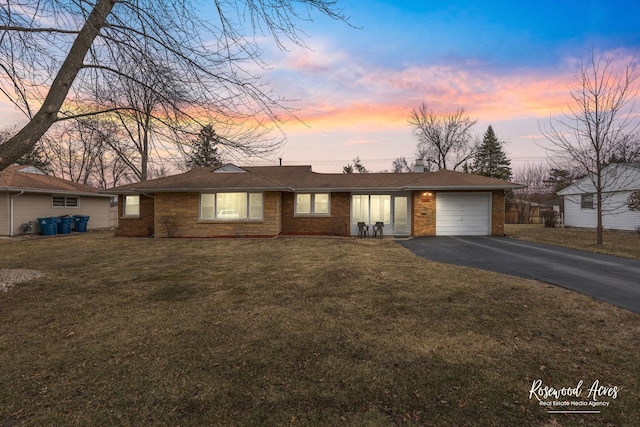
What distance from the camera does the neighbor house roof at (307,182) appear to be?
44.1 feet

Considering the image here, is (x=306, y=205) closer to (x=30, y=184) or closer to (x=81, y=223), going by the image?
(x=81, y=223)

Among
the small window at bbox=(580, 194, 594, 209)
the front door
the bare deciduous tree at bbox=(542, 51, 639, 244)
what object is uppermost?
the bare deciduous tree at bbox=(542, 51, 639, 244)

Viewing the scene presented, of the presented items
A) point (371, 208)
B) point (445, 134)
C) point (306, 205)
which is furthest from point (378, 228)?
point (445, 134)

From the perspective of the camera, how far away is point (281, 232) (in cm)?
1517

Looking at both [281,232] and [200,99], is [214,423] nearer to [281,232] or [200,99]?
Result: [200,99]

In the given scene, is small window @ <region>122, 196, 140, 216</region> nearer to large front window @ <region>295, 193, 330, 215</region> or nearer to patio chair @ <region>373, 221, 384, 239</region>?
large front window @ <region>295, 193, 330, 215</region>

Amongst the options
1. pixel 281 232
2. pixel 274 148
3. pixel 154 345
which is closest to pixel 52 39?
pixel 274 148

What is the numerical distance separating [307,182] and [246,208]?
3687mm

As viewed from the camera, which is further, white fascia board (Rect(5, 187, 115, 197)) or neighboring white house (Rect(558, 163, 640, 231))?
neighboring white house (Rect(558, 163, 640, 231))

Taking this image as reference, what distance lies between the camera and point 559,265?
7.38 m

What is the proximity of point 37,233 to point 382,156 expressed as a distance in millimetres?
39163

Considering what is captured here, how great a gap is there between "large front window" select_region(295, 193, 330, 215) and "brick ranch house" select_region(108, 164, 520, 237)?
0.18ft

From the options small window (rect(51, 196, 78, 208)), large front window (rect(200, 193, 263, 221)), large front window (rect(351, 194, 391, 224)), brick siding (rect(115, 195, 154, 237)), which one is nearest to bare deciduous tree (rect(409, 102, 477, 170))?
large front window (rect(351, 194, 391, 224))

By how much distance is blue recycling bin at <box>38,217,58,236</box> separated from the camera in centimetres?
1672
